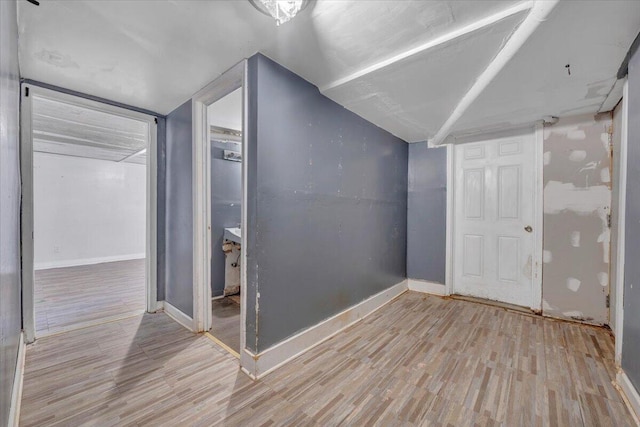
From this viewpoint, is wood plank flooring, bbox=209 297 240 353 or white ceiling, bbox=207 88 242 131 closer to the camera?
wood plank flooring, bbox=209 297 240 353

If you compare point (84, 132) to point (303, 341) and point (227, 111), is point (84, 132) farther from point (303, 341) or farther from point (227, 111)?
point (303, 341)

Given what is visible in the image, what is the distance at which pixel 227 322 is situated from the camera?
8.59 ft

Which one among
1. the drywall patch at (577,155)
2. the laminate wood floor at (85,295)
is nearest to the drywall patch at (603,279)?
the drywall patch at (577,155)

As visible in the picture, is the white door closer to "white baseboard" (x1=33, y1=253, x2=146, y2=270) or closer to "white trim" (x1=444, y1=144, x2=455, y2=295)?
"white trim" (x1=444, y1=144, x2=455, y2=295)

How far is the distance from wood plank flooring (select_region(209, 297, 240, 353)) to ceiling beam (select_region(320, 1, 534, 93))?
2369 mm

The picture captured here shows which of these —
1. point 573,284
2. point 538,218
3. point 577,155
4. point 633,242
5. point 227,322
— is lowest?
point 227,322

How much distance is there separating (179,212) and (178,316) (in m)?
1.08

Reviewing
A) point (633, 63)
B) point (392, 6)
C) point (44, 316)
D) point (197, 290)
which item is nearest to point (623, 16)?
point (633, 63)

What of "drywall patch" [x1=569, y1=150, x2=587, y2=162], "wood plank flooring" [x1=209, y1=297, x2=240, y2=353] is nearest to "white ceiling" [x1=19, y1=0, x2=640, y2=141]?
"drywall patch" [x1=569, y1=150, x2=587, y2=162]

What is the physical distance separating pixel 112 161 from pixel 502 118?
7.32m

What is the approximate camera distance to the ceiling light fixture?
1292 millimetres

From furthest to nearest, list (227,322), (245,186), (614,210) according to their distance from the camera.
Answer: (227,322) → (614,210) → (245,186)

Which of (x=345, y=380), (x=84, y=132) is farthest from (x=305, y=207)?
(x=84, y=132)

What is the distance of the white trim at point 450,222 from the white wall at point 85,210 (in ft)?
21.8
